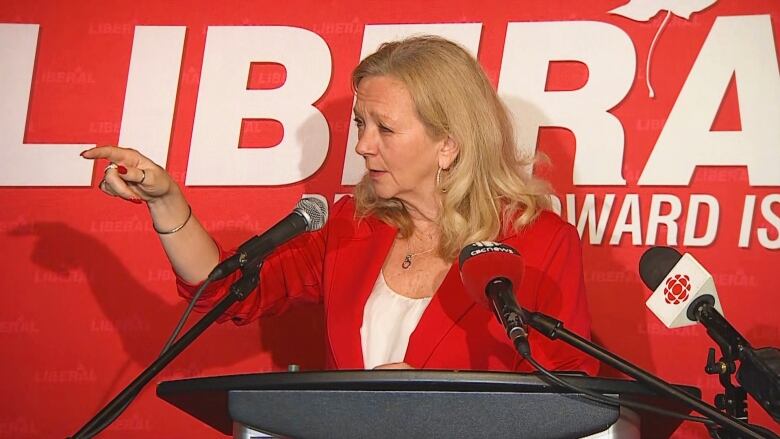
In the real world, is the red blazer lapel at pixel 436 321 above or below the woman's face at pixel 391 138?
below

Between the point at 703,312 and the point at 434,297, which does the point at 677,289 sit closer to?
the point at 703,312

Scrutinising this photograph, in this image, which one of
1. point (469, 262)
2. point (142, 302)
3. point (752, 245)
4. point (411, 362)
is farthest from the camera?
point (142, 302)

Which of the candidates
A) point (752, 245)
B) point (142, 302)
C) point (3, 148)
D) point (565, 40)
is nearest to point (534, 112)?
point (565, 40)

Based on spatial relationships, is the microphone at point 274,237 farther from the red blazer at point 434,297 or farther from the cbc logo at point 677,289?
the cbc logo at point 677,289

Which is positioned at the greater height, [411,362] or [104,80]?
[104,80]

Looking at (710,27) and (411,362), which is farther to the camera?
(710,27)

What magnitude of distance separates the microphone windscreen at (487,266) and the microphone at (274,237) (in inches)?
17.0

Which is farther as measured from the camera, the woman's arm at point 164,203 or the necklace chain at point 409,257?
the necklace chain at point 409,257

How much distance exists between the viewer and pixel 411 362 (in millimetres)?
2570

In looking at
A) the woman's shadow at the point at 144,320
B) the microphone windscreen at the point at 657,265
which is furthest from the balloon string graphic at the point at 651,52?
the microphone windscreen at the point at 657,265

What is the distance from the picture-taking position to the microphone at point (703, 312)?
5.54ft

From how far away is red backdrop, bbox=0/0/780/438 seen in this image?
338cm

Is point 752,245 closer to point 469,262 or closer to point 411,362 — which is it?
point 411,362

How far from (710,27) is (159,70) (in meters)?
1.90
